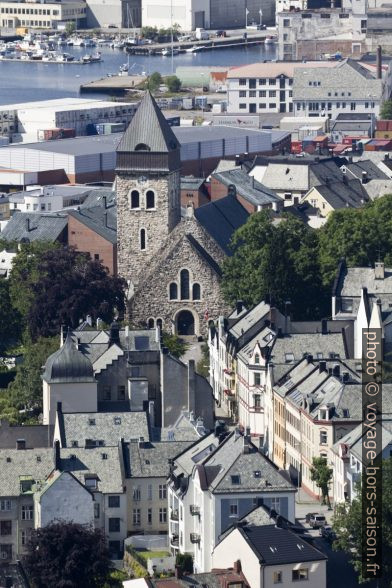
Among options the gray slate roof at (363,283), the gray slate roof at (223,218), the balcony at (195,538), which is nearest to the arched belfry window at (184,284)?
the gray slate roof at (223,218)

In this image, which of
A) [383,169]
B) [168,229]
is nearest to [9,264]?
[168,229]

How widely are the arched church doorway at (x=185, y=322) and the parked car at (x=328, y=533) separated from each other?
3192 cm

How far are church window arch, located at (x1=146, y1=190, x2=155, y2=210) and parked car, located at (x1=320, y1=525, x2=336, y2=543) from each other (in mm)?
35535

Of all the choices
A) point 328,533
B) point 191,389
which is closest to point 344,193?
point 191,389

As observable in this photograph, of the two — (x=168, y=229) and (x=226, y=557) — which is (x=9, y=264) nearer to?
(x=168, y=229)

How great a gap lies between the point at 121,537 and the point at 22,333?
28.4m

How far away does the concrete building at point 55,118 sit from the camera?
607ft

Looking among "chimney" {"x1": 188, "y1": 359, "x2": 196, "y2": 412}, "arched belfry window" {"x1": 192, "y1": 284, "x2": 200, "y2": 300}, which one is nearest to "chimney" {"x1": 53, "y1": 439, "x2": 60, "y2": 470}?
"chimney" {"x1": 188, "y1": 359, "x2": 196, "y2": 412}

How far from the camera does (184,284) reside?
4331 inches

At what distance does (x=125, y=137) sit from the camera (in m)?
112

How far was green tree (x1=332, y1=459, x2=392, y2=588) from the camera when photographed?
2844 inches

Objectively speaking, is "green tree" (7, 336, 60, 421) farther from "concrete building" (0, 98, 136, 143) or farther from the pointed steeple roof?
"concrete building" (0, 98, 136, 143)

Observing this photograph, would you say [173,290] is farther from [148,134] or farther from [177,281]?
[148,134]

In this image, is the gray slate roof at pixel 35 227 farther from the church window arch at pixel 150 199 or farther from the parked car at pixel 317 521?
the parked car at pixel 317 521
